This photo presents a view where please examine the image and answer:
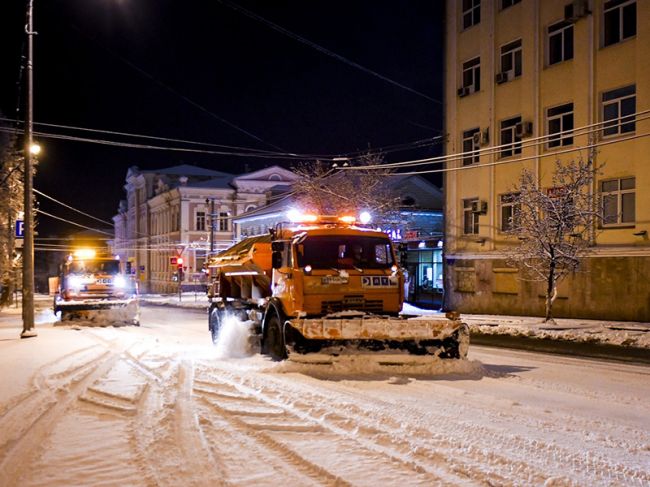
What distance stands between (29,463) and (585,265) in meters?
23.6

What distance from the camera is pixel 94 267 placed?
83.9ft

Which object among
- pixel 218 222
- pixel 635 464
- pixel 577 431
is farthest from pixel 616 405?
pixel 218 222

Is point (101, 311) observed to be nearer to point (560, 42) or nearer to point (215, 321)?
point (215, 321)

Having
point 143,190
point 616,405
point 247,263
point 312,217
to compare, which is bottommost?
point 616,405

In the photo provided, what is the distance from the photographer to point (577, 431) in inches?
292

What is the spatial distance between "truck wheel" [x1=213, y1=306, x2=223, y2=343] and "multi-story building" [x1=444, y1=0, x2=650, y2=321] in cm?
1125

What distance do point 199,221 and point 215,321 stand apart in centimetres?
5375

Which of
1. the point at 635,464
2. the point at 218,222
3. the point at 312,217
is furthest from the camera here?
the point at 218,222

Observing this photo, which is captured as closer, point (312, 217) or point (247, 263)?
point (312, 217)

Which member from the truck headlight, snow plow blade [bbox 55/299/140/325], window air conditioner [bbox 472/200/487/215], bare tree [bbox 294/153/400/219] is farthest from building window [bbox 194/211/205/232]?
the truck headlight

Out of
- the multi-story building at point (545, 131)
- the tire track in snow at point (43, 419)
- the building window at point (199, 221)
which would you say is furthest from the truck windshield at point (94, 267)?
the building window at point (199, 221)

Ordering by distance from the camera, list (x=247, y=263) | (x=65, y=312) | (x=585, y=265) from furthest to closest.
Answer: (x=585, y=265), (x=65, y=312), (x=247, y=263)

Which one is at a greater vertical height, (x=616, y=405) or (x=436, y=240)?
(x=436, y=240)

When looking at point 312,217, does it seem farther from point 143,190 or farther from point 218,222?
point 143,190
